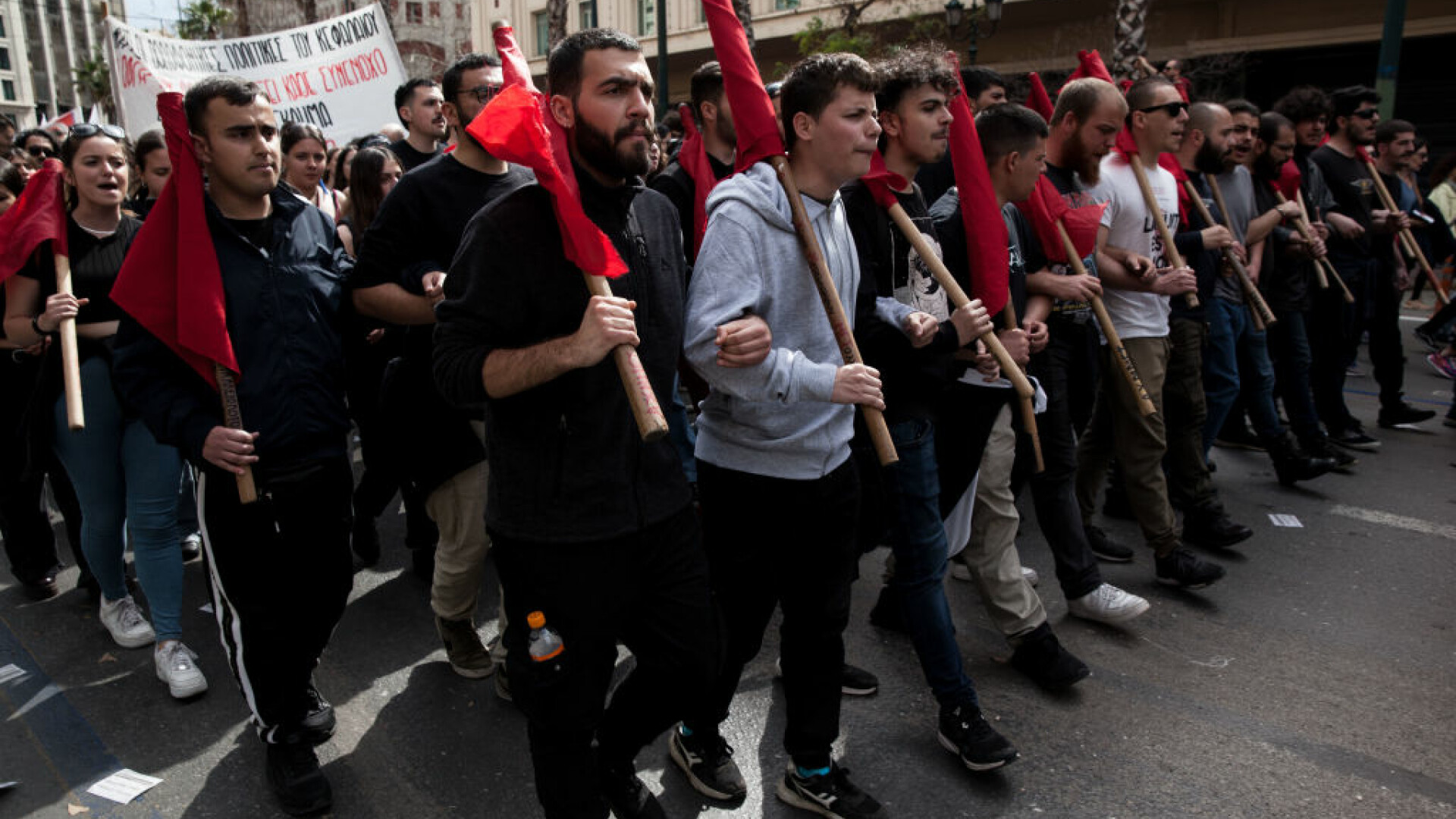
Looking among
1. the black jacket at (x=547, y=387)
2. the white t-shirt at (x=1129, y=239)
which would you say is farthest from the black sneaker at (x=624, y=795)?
the white t-shirt at (x=1129, y=239)

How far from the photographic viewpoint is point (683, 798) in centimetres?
301

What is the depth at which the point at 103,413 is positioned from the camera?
3.91 metres

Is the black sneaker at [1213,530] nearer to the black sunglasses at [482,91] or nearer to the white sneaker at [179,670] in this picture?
the black sunglasses at [482,91]

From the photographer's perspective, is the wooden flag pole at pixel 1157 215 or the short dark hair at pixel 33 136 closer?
the wooden flag pole at pixel 1157 215

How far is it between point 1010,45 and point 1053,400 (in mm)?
24162

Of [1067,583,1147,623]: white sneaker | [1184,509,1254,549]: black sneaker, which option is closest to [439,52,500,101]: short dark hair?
[1067,583,1147,623]: white sneaker

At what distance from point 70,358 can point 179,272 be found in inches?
44.7

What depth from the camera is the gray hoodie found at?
2.49 m

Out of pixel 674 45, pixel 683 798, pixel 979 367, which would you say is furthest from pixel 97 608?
pixel 674 45

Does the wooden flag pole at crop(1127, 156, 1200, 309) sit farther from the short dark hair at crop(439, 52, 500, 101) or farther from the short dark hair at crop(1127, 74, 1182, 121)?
the short dark hair at crop(439, 52, 500, 101)

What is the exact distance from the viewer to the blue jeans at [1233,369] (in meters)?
5.29

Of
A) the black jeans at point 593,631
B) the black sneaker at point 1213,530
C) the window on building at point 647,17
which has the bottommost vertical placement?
the black sneaker at point 1213,530

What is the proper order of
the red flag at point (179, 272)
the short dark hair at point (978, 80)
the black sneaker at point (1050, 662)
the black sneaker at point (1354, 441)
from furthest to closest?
the black sneaker at point (1354, 441) < the short dark hair at point (978, 80) < the black sneaker at point (1050, 662) < the red flag at point (179, 272)

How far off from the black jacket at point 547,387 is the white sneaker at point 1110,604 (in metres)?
2.31
